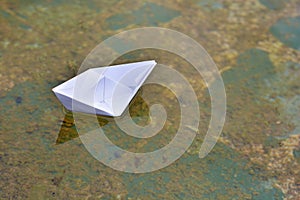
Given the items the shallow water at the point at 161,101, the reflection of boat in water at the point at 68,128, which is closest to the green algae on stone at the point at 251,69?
the shallow water at the point at 161,101

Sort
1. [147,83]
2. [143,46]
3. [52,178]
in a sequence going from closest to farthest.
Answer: [52,178]
[147,83]
[143,46]

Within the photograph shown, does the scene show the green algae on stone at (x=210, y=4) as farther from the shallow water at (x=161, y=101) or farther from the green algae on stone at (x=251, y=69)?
the green algae on stone at (x=251, y=69)

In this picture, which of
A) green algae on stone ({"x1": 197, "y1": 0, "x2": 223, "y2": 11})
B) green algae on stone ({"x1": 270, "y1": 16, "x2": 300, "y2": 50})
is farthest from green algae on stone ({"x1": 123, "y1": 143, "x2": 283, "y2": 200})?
green algae on stone ({"x1": 197, "y1": 0, "x2": 223, "y2": 11})

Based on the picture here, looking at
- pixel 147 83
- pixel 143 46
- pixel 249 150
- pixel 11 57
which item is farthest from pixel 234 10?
pixel 11 57

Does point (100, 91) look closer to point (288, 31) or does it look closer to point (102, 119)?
point (102, 119)

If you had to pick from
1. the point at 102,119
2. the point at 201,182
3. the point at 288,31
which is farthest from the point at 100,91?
the point at 288,31

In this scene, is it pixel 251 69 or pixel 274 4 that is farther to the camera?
pixel 274 4

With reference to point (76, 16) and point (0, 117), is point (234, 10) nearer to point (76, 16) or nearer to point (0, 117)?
A: point (76, 16)

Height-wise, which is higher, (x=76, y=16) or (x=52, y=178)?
(x=76, y=16)
